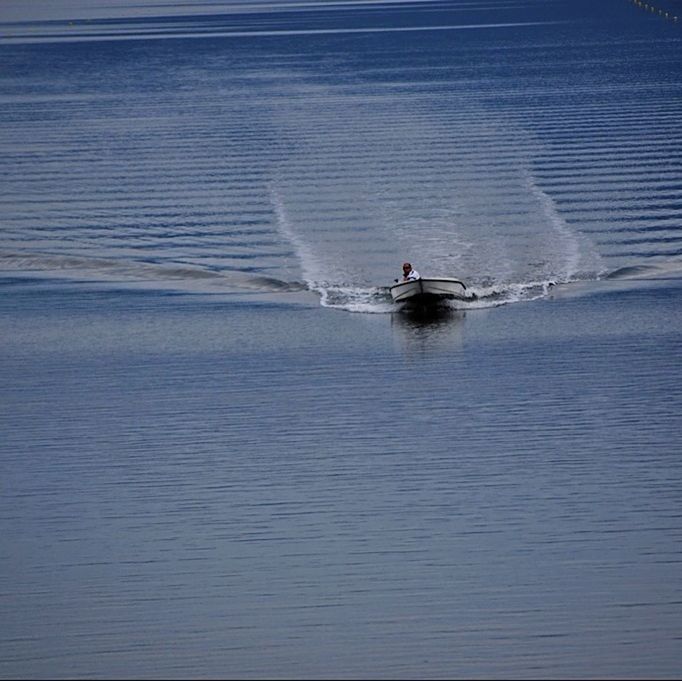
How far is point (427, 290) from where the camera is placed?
51125 millimetres

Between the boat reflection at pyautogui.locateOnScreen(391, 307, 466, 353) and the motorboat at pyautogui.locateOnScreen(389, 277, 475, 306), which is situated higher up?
the motorboat at pyautogui.locateOnScreen(389, 277, 475, 306)

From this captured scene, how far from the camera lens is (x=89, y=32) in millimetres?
181750

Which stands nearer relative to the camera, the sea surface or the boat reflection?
the sea surface

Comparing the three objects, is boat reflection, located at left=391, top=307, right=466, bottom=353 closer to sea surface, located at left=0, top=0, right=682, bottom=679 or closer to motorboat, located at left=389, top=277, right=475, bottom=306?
sea surface, located at left=0, top=0, right=682, bottom=679

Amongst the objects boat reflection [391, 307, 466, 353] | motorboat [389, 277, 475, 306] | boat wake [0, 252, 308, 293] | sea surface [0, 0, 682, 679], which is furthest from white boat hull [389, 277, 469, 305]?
boat wake [0, 252, 308, 293]

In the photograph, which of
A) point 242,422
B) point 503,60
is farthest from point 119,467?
point 503,60

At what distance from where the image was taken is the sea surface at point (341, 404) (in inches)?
1224

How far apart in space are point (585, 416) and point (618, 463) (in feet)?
12.6

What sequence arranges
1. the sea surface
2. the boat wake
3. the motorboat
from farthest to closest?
the boat wake < the motorboat < the sea surface

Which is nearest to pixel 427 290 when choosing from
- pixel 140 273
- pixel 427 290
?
pixel 427 290

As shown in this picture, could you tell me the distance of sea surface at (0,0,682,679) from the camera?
3109 cm

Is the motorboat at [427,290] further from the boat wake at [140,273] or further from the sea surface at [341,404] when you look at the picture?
the boat wake at [140,273]

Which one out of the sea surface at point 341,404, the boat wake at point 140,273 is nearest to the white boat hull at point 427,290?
the sea surface at point 341,404

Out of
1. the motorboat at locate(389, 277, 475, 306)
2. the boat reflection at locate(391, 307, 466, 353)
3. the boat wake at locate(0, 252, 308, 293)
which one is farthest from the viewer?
the boat wake at locate(0, 252, 308, 293)
